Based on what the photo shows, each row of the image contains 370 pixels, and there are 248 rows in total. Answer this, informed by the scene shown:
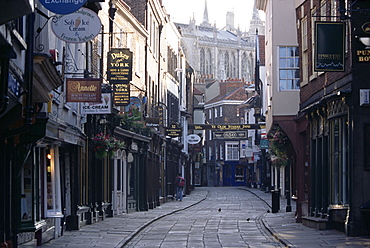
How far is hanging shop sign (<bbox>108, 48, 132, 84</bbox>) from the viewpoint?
26469 mm

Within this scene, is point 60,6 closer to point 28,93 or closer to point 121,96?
point 28,93

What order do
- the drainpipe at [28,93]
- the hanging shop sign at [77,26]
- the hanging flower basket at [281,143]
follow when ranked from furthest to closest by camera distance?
the hanging flower basket at [281,143] → the hanging shop sign at [77,26] → the drainpipe at [28,93]

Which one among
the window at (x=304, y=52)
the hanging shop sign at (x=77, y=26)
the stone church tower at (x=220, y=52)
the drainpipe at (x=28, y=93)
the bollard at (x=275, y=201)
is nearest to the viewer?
the drainpipe at (x=28, y=93)

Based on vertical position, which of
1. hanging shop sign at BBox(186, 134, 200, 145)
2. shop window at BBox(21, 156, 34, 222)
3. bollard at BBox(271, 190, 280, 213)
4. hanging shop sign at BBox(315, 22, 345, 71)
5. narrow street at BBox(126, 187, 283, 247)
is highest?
hanging shop sign at BBox(315, 22, 345, 71)

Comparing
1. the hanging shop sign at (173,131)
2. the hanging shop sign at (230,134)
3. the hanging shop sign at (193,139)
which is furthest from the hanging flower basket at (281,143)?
the hanging shop sign at (230,134)

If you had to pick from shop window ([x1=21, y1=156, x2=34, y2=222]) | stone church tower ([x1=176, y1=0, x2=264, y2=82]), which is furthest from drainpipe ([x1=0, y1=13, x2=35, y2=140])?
stone church tower ([x1=176, y1=0, x2=264, y2=82])

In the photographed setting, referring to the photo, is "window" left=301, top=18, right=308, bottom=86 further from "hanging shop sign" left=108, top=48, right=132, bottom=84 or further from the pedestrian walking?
the pedestrian walking

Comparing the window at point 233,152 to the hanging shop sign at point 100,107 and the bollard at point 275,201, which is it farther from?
the hanging shop sign at point 100,107

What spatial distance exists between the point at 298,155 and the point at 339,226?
6369 millimetres

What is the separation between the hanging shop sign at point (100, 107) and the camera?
72.9ft

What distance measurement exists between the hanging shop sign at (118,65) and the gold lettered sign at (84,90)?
791 cm

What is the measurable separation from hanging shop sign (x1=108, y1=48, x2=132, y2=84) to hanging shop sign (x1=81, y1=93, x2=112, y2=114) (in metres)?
3.60

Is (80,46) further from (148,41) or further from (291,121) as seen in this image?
(148,41)

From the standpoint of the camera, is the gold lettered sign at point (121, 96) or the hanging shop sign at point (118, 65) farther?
the gold lettered sign at point (121, 96)
